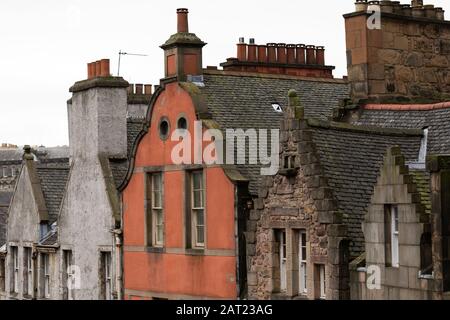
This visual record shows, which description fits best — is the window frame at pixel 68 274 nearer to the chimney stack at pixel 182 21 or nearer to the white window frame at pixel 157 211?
the white window frame at pixel 157 211

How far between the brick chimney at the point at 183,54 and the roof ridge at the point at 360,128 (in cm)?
598

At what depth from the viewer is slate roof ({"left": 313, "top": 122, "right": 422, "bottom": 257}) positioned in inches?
1158

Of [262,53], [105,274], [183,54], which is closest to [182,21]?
[183,54]

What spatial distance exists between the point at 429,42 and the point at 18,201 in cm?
1655

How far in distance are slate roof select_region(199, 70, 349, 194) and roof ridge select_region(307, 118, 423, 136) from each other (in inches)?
128

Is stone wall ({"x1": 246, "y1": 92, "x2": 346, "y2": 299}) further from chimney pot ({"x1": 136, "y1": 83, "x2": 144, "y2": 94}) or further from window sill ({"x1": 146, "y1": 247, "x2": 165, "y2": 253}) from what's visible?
chimney pot ({"x1": 136, "y1": 83, "x2": 144, "y2": 94})

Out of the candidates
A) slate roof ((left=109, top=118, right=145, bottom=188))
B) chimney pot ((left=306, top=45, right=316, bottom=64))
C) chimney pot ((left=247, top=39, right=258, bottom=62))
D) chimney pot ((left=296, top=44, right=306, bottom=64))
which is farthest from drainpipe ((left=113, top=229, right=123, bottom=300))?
chimney pot ((left=306, top=45, right=316, bottom=64))

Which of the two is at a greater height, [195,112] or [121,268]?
[195,112]

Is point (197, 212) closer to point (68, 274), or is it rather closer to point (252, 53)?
point (252, 53)

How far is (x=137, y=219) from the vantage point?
126ft

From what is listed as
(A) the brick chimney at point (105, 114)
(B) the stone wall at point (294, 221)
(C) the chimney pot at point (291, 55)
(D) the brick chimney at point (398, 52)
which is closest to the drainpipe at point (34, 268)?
(A) the brick chimney at point (105, 114)
